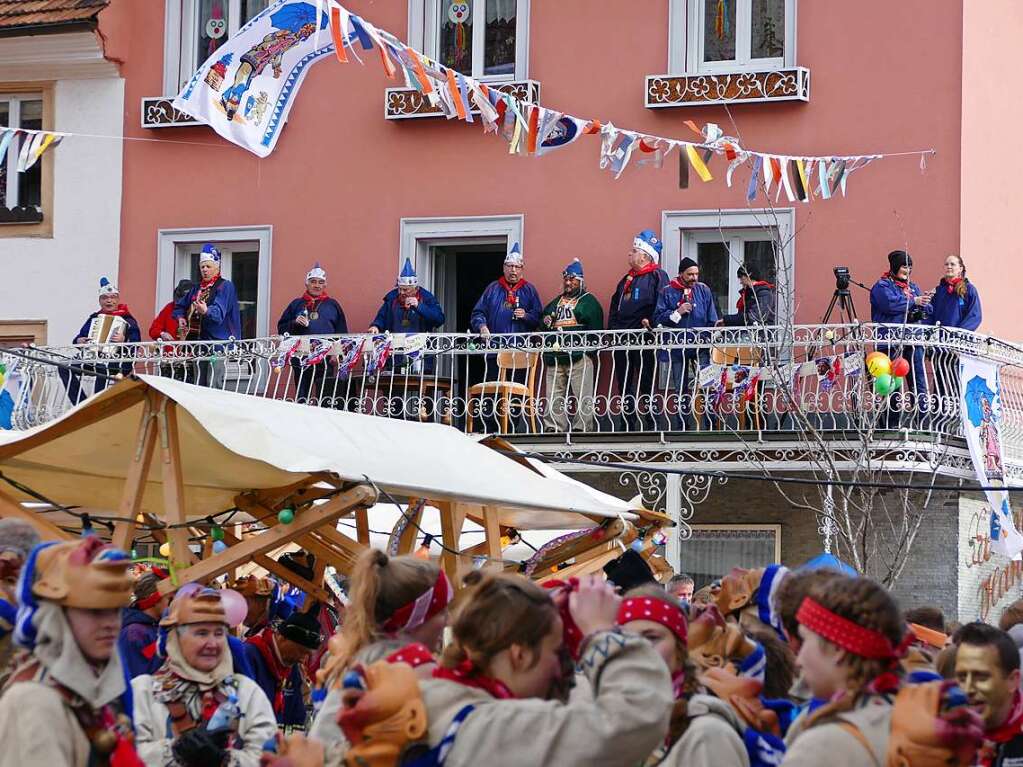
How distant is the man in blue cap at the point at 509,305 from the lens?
20.2m

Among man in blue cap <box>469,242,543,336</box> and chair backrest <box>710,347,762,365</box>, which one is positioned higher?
man in blue cap <box>469,242,543,336</box>

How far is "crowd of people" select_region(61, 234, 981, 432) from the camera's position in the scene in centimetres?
1880

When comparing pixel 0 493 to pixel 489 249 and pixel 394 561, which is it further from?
pixel 489 249

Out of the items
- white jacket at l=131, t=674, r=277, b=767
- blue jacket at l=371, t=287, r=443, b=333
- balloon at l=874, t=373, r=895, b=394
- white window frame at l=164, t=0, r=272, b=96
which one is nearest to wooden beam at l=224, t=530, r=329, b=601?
white jacket at l=131, t=674, r=277, b=767

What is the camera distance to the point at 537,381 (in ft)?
66.3

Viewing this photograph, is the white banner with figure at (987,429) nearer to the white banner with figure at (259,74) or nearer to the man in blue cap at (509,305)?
the man in blue cap at (509,305)

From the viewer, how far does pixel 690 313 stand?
1948 centimetres

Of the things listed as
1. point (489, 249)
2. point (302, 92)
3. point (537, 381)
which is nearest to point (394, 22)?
point (302, 92)

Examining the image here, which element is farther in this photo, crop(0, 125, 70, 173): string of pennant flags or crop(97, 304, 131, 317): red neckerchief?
crop(97, 304, 131, 317): red neckerchief

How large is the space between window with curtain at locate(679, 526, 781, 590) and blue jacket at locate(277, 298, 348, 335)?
4.42m

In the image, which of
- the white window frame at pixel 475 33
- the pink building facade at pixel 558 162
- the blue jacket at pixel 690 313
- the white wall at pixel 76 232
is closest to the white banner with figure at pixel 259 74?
the blue jacket at pixel 690 313

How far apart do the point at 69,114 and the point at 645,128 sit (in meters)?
7.06

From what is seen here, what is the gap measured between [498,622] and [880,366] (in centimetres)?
1385

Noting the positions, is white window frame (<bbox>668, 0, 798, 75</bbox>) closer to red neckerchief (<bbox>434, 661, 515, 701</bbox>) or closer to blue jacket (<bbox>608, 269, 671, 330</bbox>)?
blue jacket (<bbox>608, 269, 671, 330</bbox>)
